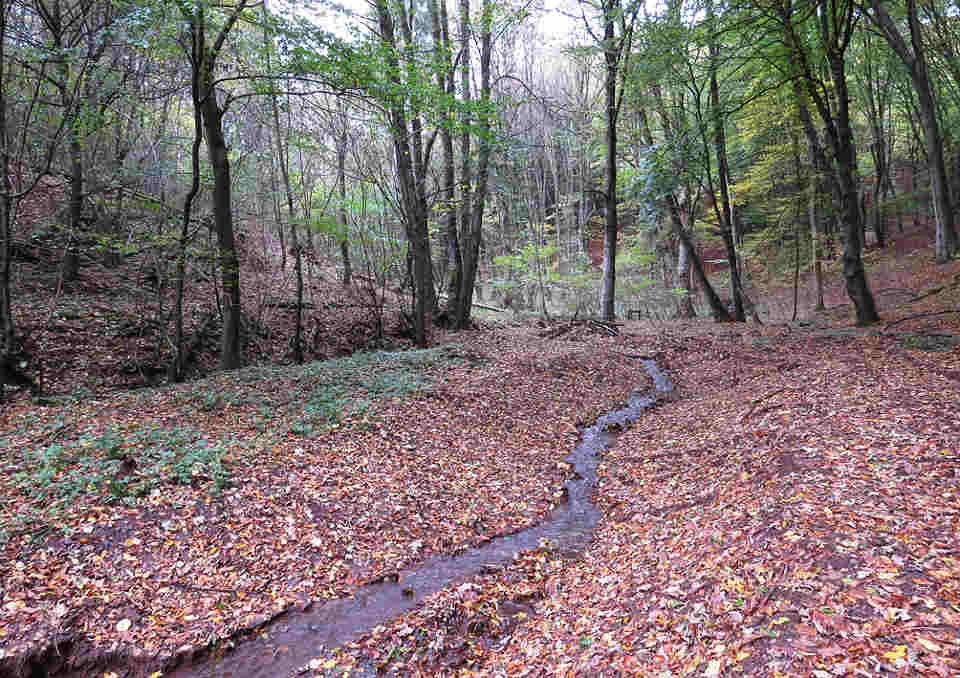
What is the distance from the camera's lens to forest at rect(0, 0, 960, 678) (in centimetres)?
392

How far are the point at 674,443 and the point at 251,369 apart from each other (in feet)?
29.9

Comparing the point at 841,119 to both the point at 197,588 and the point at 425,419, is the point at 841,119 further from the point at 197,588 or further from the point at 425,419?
the point at 197,588

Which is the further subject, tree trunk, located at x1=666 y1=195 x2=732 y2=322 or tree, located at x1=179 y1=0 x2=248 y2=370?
tree trunk, located at x1=666 y1=195 x2=732 y2=322

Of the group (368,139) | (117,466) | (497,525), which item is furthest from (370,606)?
(368,139)

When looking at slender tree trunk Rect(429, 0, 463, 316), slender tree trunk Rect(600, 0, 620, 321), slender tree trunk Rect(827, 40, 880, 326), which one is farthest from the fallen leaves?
slender tree trunk Rect(600, 0, 620, 321)

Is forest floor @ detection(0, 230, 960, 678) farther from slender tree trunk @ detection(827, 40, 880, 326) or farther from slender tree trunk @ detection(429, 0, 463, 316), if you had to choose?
slender tree trunk @ detection(429, 0, 463, 316)

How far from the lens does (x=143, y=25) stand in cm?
774

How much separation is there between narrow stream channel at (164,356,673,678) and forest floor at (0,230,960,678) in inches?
4.9

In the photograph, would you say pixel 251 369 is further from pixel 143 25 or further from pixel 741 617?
pixel 741 617

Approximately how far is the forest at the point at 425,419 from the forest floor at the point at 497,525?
3 cm

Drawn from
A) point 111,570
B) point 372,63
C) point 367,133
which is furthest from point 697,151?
point 111,570

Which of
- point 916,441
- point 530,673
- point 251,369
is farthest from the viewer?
point 251,369

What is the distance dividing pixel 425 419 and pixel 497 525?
9.75ft

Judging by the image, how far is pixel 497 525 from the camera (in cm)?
625
